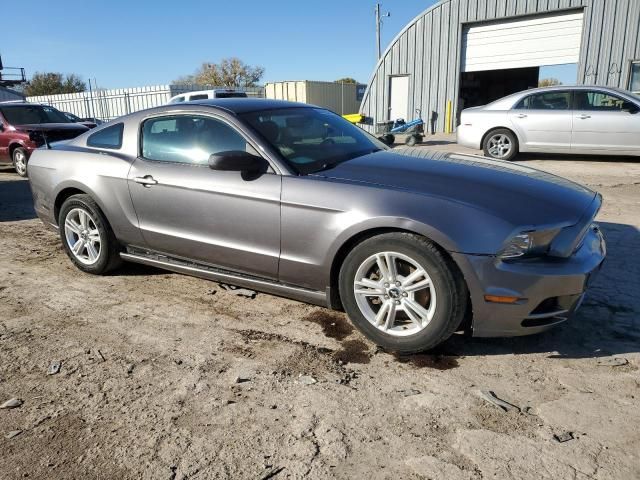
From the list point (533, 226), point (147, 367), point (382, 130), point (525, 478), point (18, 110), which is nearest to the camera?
point (525, 478)

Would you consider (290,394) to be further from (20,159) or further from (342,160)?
(20,159)

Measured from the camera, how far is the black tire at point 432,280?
9.34ft

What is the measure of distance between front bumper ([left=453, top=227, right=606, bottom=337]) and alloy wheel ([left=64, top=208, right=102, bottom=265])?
126 inches

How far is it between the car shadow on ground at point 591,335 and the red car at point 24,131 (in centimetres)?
984

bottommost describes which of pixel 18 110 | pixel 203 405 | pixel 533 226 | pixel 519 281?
pixel 203 405

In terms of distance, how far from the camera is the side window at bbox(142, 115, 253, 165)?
146 inches

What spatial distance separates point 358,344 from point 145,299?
1.83 m

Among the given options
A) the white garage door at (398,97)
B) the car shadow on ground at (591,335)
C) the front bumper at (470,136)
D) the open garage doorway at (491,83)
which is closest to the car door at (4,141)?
the front bumper at (470,136)

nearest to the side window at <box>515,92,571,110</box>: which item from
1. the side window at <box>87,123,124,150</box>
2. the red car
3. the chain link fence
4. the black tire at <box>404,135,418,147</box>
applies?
the black tire at <box>404,135,418,147</box>

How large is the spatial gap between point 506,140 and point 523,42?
9.18 meters

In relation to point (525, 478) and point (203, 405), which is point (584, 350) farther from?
point (203, 405)

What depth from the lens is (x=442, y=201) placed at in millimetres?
2916

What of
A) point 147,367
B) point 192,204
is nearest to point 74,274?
point 192,204

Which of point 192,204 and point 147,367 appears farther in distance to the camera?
point 192,204
